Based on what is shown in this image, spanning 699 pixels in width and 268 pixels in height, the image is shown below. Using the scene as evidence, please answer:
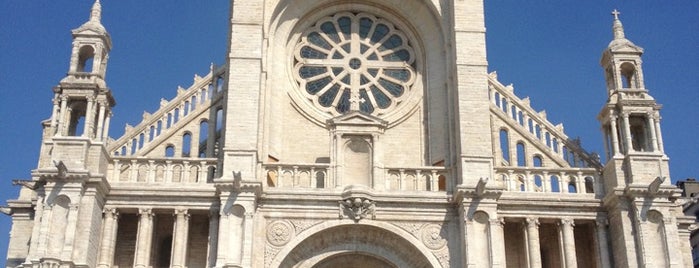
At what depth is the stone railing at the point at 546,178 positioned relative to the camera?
Answer: 75.2ft

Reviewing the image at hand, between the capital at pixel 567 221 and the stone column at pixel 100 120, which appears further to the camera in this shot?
the capital at pixel 567 221

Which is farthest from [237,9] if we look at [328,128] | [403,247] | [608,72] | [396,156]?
[608,72]

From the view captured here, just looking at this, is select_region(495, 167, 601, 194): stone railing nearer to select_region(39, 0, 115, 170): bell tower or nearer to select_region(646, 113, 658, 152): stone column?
select_region(646, 113, 658, 152): stone column

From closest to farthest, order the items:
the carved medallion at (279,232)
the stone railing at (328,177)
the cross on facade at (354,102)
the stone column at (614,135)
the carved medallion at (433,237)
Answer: the carved medallion at (279,232) → the carved medallion at (433,237) → the stone column at (614,135) → the stone railing at (328,177) → the cross on facade at (354,102)

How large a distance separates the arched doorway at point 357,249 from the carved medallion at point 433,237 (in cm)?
22

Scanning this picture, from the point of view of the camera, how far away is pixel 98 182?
21.1 metres

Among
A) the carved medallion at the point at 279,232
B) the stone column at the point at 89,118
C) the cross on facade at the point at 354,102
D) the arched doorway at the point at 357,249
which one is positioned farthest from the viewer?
the cross on facade at the point at 354,102

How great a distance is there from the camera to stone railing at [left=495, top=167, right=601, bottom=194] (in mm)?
22922

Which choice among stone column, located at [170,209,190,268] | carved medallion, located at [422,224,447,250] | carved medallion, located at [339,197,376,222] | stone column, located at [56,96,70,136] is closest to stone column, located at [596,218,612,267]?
carved medallion, located at [422,224,447,250]

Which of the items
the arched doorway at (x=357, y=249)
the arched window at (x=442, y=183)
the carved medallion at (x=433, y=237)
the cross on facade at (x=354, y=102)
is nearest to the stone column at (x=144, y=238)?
the arched doorway at (x=357, y=249)

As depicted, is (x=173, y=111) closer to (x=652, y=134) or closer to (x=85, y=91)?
(x=85, y=91)

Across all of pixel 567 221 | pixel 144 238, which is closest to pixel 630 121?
pixel 567 221

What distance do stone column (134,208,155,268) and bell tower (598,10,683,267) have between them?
11092 millimetres

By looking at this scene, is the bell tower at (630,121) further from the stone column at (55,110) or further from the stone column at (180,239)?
the stone column at (55,110)
